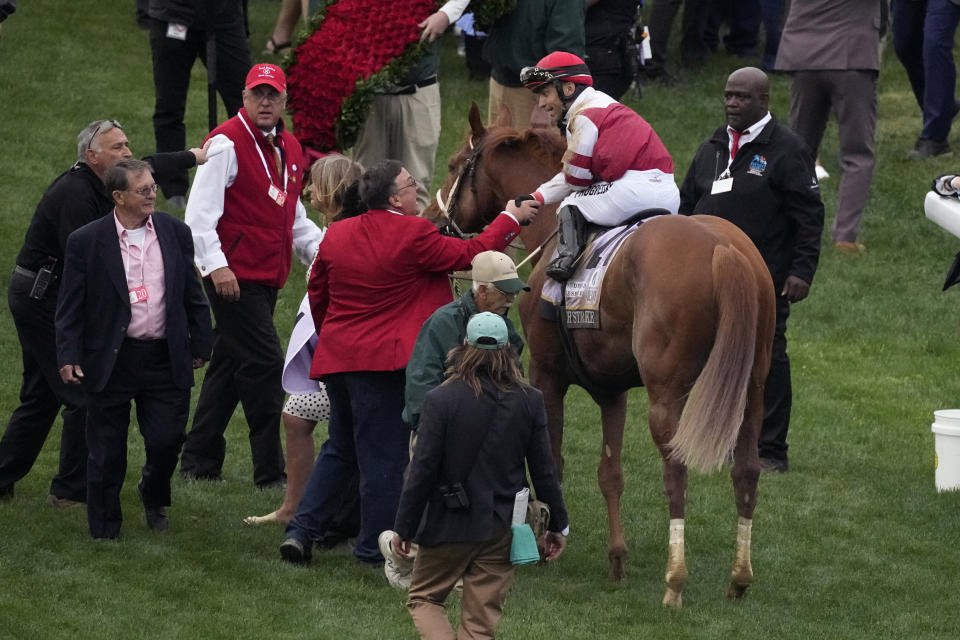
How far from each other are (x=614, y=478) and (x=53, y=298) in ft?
10.1

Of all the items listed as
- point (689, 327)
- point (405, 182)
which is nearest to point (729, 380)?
point (689, 327)

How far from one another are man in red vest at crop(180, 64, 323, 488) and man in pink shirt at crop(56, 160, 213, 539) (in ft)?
2.08

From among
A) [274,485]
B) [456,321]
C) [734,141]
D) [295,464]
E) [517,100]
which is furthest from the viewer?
[517,100]

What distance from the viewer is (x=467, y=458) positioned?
5.62m

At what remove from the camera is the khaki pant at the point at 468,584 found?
573 centimetres

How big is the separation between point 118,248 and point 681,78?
10.9m

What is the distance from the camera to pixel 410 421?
256 inches

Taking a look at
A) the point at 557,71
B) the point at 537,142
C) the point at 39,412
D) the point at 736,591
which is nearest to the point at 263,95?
the point at 537,142

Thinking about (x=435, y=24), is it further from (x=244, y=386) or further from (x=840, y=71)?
(x=840, y=71)

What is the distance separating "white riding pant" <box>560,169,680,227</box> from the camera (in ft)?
25.4

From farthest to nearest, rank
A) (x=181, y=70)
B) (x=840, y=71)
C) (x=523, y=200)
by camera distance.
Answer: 1. (x=181, y=70)
2. (x=840, y=71)
3. (x=523, y=200)

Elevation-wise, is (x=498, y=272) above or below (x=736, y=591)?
above

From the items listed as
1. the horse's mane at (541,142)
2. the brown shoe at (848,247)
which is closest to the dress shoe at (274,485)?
the horse's mane at (541,142)

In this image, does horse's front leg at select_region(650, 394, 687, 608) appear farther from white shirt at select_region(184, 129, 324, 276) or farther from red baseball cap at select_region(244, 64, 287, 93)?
red baseball cap at select_region(244, 64, 287, 93)
